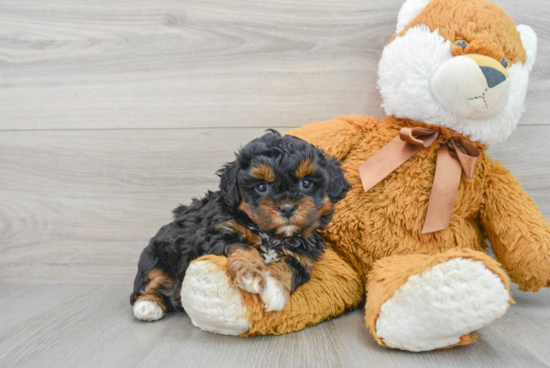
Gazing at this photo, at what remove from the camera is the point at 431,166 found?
1.25 metres

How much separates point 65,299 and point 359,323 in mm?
1065

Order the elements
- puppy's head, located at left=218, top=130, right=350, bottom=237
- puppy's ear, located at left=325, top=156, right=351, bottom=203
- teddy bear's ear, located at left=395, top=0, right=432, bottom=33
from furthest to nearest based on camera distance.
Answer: teddy bear's ear, located at left=395, top=0, right=432, bottom=33
puppy's ear, located at left=325, top=156, right=351, bottom=203
puppy's head, located at left=218, top=130, right=350, bottom=237

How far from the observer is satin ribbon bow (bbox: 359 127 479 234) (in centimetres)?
120

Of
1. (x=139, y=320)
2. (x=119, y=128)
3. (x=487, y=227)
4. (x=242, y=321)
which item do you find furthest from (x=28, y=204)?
(x=487, y=227)

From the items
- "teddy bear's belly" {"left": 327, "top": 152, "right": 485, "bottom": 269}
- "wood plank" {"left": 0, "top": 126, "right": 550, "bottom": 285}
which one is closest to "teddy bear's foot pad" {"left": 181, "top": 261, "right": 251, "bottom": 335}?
"teddy bear's belly" {"left": 327, "top": 152, "right": 485, "bottom": 269}

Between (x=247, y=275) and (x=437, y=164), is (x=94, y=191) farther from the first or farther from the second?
(x=437, y=164)

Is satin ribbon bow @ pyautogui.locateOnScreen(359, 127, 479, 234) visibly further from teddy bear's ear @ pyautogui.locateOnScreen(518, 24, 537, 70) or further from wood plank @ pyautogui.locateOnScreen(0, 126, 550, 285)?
wood plank @ pyautogui.locateOnScreen(0, 126, 550, 285)

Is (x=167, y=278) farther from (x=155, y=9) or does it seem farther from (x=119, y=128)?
(x=155, y=9)

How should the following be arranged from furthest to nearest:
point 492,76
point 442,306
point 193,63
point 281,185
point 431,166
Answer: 1. point 193,63
2. point 431,166
3. point 492,76
4. point 281,185
5. point 442,306

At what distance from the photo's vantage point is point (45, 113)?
5.50ft

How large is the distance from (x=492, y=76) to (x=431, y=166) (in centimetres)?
29

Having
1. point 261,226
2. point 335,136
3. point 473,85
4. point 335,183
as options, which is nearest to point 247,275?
point 261,226

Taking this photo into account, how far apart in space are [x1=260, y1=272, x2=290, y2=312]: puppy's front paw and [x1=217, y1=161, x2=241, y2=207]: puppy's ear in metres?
0.21

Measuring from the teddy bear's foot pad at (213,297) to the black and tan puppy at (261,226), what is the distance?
0.04 metres
